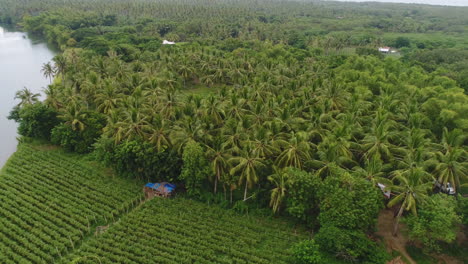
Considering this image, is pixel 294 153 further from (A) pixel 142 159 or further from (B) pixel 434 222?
(A) pixel 142 159

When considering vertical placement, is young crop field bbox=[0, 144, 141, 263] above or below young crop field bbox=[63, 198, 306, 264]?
above

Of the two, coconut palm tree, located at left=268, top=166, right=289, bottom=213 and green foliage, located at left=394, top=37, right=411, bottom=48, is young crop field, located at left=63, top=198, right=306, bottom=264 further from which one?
green foliage, located at left=394, top=37, right=411, bottom=48

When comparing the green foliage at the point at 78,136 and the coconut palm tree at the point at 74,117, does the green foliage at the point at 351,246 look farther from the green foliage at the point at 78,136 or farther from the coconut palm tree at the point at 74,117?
the coconut palm tree at the point at 74,117

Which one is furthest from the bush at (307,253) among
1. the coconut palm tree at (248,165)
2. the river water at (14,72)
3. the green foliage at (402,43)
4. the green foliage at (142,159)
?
the green foliage at (402,43)

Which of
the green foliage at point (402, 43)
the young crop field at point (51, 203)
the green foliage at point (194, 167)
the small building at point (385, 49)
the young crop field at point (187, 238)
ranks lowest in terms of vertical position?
the young crop field at point (187, 238)

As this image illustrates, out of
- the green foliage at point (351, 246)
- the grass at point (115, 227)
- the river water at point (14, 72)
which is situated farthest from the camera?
the river water at point (14, 72)

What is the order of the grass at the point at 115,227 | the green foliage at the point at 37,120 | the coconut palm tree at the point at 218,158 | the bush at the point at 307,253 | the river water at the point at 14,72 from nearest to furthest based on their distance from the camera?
the bush at the point at 307,253, the grass at the point at 115,227, the coconut palm tree at the point at 218,158, the green foliage at the point at 37,120, the river water at the point at 14,72

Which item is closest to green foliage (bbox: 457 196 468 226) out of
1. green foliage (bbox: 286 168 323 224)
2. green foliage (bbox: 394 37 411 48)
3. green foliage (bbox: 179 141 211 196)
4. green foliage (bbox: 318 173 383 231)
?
green foliage (bbox: 318 173 383 231)
